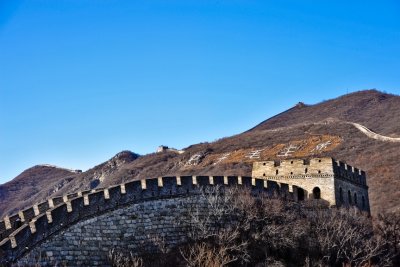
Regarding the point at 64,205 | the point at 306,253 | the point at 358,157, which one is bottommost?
the point at 306,253

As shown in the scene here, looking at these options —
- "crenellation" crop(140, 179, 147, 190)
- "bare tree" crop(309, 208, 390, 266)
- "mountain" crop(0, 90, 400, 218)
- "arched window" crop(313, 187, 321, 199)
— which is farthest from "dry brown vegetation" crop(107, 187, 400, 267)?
"mountain" crop(0, 90, 400, 218)

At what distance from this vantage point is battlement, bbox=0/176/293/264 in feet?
66.2

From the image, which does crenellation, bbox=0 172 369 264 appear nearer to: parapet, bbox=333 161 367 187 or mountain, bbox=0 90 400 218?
parapet, bbox=333 161 367 187

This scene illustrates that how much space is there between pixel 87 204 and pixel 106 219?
1151mm

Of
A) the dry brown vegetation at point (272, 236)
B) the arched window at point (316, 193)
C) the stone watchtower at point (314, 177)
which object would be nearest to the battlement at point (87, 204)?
the dry brown vegetation at point (272, 236)

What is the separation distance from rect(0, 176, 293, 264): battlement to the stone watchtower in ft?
9.79

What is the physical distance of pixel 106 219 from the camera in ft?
79.2

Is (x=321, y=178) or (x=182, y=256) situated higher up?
(x=321, y=178)

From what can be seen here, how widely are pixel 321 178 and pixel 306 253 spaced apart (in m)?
6.26

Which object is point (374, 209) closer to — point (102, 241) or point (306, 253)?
point (306, 253)

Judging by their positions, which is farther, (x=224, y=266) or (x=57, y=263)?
(x=224, y=266)

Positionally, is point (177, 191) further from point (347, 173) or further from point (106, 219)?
point (347, 173)

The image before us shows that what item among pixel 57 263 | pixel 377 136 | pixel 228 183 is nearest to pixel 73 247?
pixel 57 263

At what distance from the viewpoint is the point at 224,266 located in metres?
24.6
